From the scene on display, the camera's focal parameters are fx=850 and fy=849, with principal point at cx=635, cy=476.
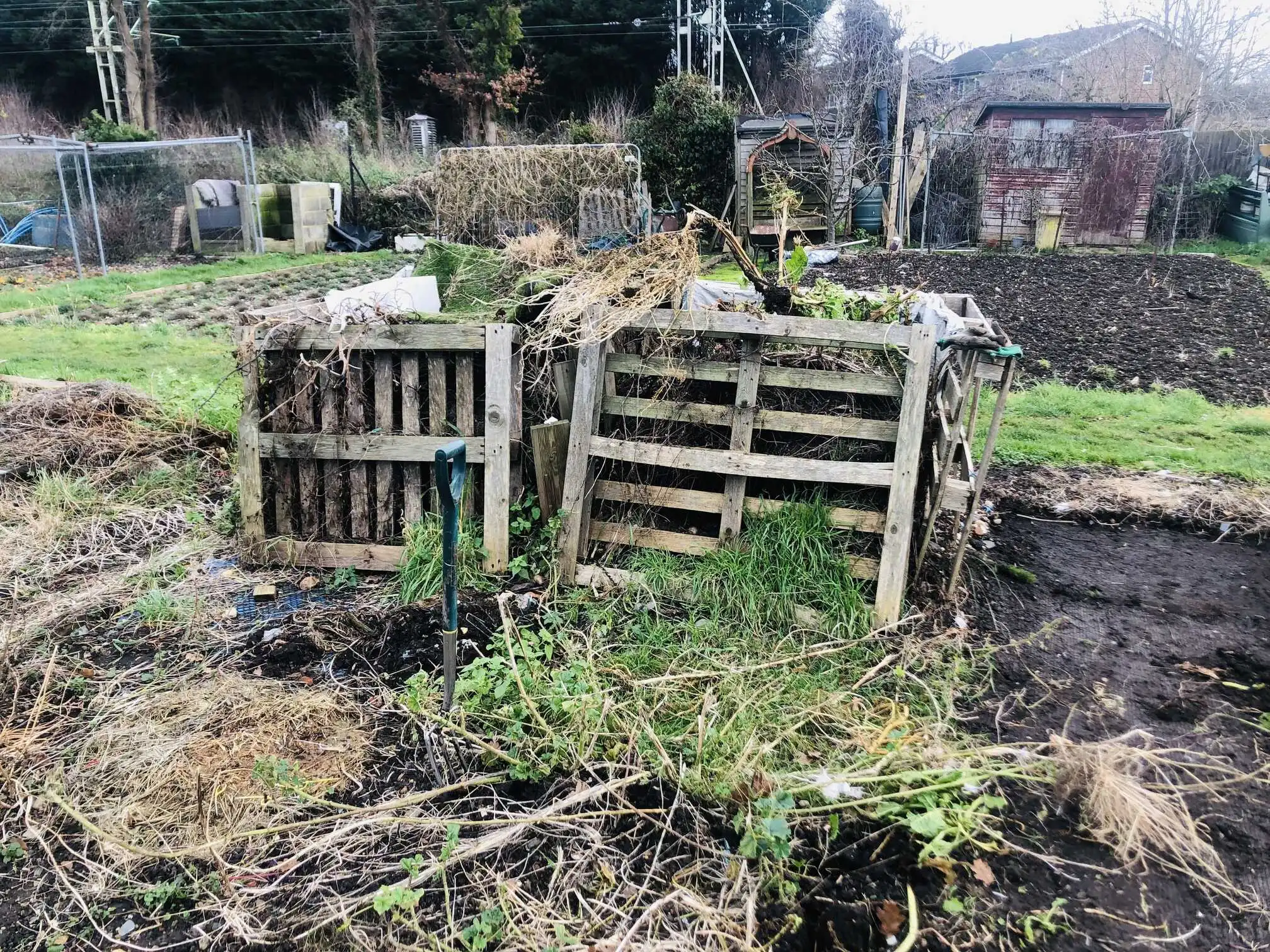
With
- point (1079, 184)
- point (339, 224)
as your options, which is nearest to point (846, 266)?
point (1079, 184)

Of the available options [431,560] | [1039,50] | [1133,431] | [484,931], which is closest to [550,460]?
[431,560]

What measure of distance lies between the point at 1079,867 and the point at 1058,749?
1.73ft

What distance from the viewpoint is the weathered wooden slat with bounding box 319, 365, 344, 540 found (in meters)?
4.61

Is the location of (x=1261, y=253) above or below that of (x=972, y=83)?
below

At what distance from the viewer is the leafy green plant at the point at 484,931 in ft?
7.79

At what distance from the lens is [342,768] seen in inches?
122

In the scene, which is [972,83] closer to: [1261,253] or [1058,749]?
Result: [1261,253]

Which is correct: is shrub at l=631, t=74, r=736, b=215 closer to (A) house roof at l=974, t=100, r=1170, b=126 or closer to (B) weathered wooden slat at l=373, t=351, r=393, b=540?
(A) house roof at l=974, t=100, r=1170, b=126

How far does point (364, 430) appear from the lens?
4.63 meters

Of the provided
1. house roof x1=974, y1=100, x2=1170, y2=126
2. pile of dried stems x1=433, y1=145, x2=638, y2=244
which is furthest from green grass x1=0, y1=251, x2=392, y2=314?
house roof x1=974, y1=100, x2=1170, y2=126

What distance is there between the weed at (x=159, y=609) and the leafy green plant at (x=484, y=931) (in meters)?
2.52

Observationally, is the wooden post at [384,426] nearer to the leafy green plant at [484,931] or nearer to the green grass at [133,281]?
the leafy green plant at [484,931]

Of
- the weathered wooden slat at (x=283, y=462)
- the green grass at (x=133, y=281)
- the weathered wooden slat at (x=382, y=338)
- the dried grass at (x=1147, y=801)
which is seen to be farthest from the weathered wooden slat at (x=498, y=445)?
the green grass at (x=133, y=281)

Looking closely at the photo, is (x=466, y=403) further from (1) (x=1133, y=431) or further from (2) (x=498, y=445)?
(1) (x=1133, y=431)
